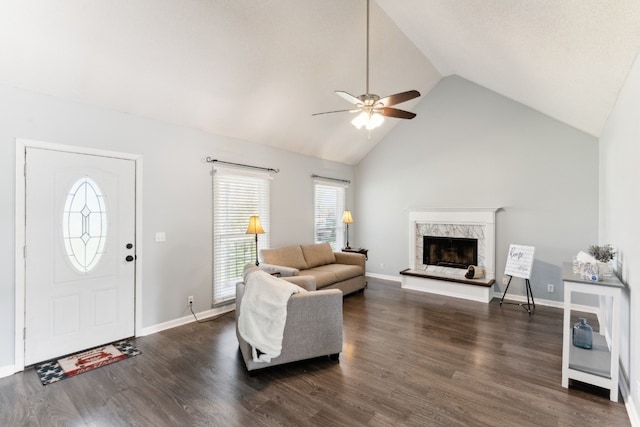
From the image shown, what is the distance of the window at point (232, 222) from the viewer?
14.6ft

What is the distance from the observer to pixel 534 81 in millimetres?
3547

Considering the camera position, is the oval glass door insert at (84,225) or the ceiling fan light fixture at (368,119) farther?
the oval glass door insert at (84,225)

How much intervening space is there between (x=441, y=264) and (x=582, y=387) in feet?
11.0

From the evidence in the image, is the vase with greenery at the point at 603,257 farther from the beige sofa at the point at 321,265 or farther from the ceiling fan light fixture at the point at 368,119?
the beige sofa at the point at 321,265

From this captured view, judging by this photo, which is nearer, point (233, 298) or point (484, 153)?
point (233, 298)

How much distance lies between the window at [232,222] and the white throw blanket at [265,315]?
1.76m

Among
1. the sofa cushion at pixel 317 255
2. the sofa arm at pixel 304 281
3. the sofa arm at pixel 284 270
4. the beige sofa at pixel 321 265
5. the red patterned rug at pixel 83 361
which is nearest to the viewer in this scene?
the red patterned rug at pixel 83 361

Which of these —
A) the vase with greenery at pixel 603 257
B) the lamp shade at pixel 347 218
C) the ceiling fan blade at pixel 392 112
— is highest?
the ceiling fan blade at pixel 392 112

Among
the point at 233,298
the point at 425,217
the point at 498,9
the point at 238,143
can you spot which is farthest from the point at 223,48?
the point at 425,217

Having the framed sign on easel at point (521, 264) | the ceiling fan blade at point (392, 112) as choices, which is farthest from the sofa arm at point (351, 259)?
the ceiling fan blade at point (392, 112)

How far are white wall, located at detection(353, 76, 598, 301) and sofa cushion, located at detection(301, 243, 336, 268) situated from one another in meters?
1.49

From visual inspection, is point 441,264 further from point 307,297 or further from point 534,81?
point 307,297

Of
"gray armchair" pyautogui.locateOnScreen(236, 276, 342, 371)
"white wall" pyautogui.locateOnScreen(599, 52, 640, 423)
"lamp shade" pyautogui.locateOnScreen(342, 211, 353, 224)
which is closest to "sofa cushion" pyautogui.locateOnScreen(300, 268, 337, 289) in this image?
"gray armchair" pyautogui.locateOnScreen(236, 276, 342, 371)

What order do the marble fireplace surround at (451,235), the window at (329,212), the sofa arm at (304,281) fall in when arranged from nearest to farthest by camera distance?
the sofa arm at (304,281) → the marble fireplace surround at (451,235) → the window at (329,212)
